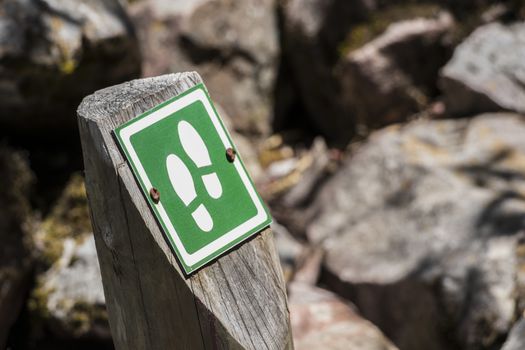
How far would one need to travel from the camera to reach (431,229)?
4309 mm

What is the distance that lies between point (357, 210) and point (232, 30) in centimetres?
293

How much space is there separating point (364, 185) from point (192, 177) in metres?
3.17

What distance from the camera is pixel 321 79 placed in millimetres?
6938

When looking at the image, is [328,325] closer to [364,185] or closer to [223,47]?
[364,185]

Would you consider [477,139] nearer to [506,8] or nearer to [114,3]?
[506,8]

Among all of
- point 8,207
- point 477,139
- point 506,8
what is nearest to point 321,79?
point 506,8

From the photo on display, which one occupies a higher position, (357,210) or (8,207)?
(8,207)

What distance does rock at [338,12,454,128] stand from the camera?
620cm

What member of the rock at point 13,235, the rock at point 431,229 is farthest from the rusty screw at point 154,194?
the rock at point 13,235

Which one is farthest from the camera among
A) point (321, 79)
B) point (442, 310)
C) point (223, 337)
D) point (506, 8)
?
point (321, 79)

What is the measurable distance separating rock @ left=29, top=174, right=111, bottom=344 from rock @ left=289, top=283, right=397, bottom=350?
1.18 meters

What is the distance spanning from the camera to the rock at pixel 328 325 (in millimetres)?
3881

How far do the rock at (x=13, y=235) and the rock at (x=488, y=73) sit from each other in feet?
10.2

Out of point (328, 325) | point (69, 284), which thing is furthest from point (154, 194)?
point (69, 284)
